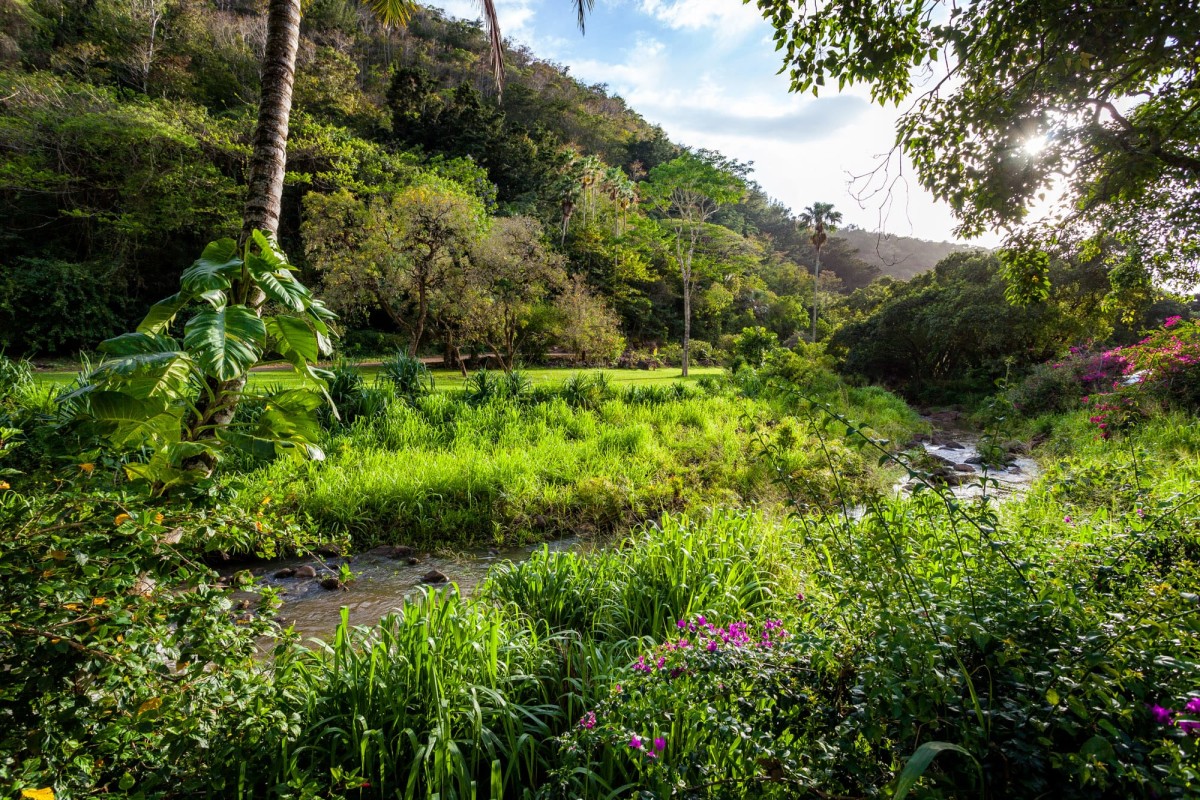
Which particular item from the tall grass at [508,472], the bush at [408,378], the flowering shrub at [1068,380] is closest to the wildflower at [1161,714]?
the tall grass at [508,472]

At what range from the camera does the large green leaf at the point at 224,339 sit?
1.87 meters

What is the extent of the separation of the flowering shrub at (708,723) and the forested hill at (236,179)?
35.3ft

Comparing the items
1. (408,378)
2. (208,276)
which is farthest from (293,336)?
(408,378)

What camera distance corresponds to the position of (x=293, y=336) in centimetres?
223

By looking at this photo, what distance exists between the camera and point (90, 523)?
4.99 ft

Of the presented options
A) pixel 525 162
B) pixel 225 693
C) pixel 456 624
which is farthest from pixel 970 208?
pixel 525 162

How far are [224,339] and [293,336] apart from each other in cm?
30

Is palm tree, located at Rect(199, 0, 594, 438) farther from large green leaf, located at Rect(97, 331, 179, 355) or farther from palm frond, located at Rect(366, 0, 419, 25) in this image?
palm frond, located at Rect(366, 0, 419, 25)

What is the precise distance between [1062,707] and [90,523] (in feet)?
8.79

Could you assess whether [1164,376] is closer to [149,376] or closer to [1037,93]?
[1037,93]

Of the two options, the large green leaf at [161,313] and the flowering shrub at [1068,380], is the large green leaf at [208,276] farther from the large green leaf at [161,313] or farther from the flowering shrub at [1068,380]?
the flowering shrub at [1068,380]

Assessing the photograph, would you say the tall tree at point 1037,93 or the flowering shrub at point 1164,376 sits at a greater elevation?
the tall tree at point 1037,93

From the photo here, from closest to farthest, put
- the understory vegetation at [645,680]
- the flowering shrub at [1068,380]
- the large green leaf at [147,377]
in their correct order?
the understory vegetation at [645,680]
the large green leaf at [147,377]
the flowering shrub at [1068,380]

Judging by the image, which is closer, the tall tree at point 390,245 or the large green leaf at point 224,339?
the large green leaf at point 224,339
